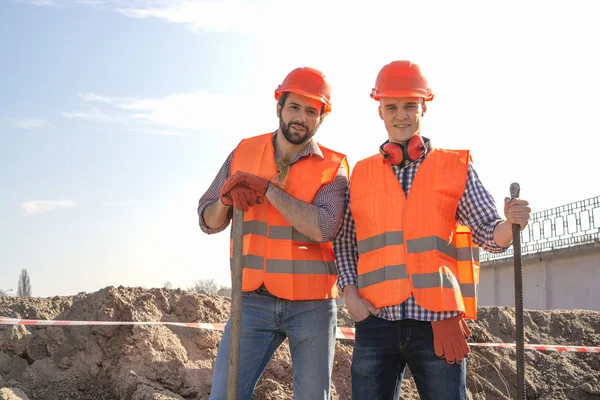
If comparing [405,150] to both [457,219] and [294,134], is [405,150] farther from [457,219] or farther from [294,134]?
[294,134]

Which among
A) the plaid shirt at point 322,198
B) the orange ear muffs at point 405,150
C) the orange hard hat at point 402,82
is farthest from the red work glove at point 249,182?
the orange hard hat at point 402,82

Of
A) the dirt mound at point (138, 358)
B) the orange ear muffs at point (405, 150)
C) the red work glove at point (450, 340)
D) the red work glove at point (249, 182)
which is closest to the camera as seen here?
the red work glove at point (450, 340)

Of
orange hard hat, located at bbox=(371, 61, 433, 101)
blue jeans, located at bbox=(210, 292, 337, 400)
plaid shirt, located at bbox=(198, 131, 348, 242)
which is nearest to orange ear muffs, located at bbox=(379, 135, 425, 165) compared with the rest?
orange hard hat, located at bbox=(371, 61, 433, 101)

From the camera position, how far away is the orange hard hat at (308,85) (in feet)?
12.6

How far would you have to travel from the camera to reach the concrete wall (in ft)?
61.6

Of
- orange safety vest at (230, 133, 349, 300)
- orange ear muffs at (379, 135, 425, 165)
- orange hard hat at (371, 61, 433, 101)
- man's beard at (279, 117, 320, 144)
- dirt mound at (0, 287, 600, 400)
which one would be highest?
orange hard hat at (371, 61, 433, 101)

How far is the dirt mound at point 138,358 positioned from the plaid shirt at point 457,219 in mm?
3022

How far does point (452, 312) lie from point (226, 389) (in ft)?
4.22

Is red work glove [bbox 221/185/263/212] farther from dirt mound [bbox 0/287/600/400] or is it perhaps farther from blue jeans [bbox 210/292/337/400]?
dirt mound [bbox 0/287/600/400]

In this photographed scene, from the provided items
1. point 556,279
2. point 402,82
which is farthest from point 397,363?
point 556,279

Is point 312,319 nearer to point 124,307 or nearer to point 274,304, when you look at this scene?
point 274,304

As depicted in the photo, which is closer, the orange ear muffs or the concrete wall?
the orange ear muffs

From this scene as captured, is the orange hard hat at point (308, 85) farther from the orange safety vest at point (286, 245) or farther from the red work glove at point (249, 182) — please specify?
the red work glove at point (249, 182)

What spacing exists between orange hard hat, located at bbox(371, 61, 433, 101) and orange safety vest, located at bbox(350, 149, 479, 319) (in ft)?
1.24
